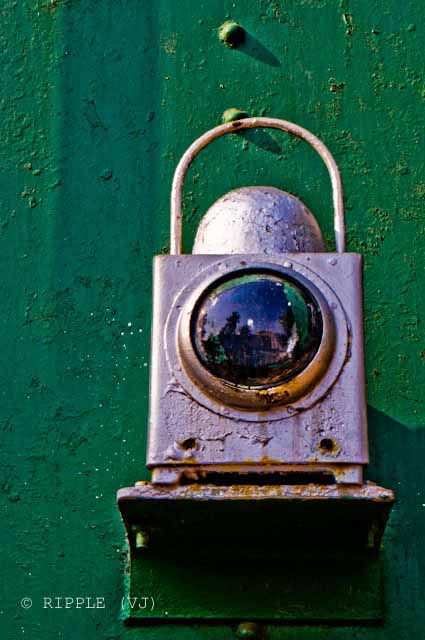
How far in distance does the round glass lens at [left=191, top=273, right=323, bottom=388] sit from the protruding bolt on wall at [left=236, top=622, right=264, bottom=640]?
428 millimetres

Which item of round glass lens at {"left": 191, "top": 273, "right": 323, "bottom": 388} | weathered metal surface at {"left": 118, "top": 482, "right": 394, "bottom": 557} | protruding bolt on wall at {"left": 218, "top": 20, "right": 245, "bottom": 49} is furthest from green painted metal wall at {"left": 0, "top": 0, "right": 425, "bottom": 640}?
round glass lens at {"left": 191, "top": 273, "right": 323, "bottom": 388}

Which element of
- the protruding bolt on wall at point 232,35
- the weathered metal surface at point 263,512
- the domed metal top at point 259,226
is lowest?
the weathered metal surface at point 263,512

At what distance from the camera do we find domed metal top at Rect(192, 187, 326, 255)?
6.25ft

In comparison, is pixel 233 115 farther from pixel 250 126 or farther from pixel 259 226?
pixel 259 226

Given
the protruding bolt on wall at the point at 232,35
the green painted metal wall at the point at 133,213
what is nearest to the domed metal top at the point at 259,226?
the green painted metal wall at the point at 133,213

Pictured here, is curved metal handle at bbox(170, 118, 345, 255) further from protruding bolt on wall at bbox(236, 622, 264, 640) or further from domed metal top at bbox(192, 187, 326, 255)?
protruding bolt on wall at bbox(236, 622, 264, 640)

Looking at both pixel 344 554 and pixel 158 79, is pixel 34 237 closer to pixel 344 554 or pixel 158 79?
pixel 158 79

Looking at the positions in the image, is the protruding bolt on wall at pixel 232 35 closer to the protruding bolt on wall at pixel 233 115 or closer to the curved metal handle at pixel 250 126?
the protruding bolt on wall at pixel 233 115

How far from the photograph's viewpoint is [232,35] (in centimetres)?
239

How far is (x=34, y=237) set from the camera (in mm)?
Answer: 2264

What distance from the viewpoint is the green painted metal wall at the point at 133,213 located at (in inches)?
80.0

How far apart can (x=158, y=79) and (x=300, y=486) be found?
3.26 ft

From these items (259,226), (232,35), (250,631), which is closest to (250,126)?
(259,226)

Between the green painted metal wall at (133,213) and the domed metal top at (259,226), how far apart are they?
0.90 ft
